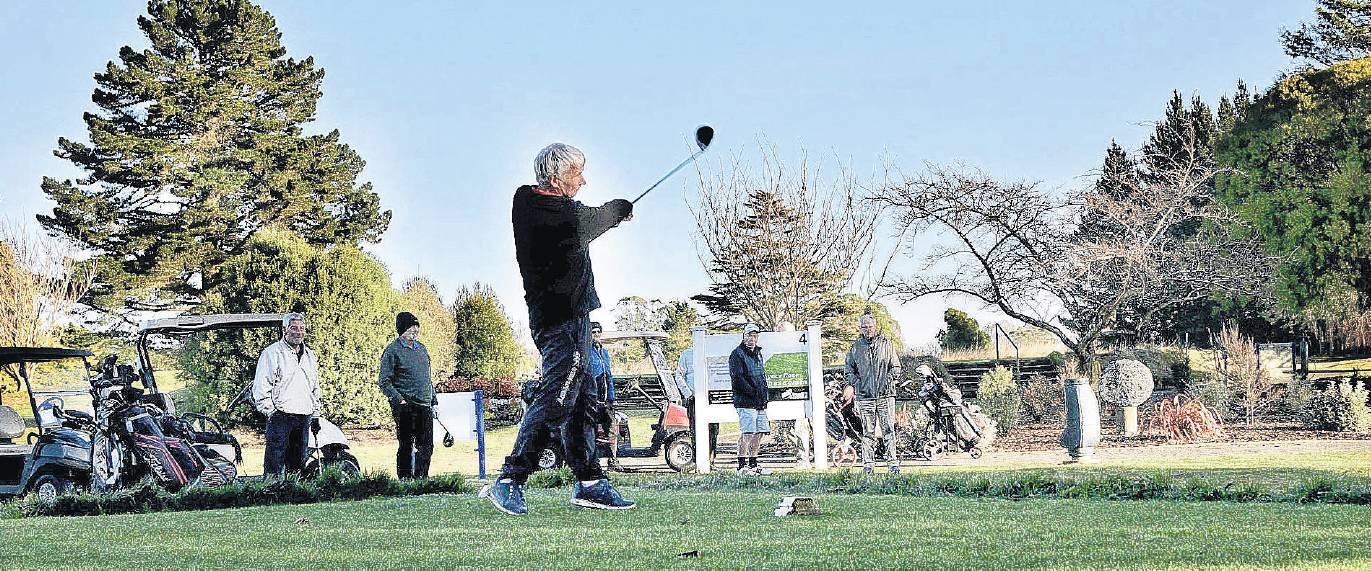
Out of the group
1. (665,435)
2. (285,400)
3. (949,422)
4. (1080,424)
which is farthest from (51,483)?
(1080,424)

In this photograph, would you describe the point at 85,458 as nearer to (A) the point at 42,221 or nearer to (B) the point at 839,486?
(B) the point at 839,486

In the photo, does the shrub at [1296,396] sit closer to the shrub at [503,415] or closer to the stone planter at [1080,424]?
the stone planter at [1080,424]

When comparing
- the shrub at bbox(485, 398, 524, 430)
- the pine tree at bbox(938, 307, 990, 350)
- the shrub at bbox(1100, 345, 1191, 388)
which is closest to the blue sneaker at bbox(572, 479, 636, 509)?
the shrub at bbox(1100, 345, 1191, 388)

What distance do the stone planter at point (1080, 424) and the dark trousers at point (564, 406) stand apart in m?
9.90

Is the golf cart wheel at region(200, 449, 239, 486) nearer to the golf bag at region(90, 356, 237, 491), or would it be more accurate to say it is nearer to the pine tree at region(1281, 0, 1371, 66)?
the golf bag at region(90, 356, 237, 491)

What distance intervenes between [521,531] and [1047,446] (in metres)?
13.4

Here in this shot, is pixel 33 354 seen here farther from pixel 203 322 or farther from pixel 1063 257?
pixel 1063 257

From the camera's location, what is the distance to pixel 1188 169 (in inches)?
973

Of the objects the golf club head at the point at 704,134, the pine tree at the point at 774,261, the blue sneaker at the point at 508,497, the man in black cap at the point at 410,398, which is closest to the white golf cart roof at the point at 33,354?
the man in black cap at the point at 410,398

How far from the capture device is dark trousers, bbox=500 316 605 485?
5621 mm

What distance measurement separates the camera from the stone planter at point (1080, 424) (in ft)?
47.9

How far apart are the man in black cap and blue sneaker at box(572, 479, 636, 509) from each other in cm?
608

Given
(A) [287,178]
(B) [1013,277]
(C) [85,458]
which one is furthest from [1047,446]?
(A) [287,178]

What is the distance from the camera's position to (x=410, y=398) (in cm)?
1182
